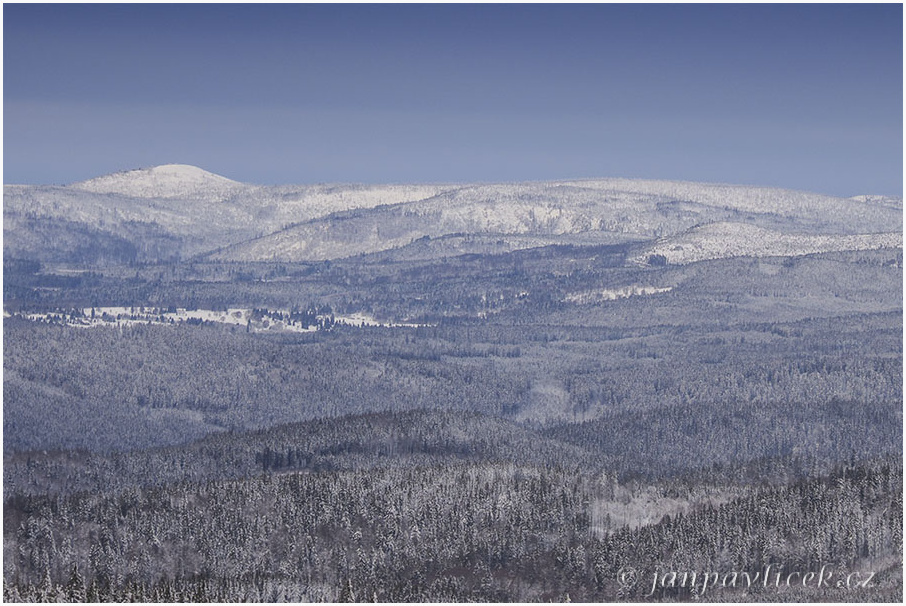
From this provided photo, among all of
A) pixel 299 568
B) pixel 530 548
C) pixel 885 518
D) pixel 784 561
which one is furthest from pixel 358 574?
pixel 885 518

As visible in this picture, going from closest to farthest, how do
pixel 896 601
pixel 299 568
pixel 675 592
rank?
1. pixel 896 601
2. pixel 675 592
3. pixel 299 568

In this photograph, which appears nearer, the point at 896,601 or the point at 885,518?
the point at 896,601

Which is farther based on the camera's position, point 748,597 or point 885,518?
point 885,518

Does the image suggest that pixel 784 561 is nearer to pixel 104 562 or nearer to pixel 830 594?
pixel 830 594

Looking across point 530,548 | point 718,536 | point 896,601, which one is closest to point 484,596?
point 530,548

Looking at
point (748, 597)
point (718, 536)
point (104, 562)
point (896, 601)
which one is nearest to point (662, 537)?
point (718, 536)

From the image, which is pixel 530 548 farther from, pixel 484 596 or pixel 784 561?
pixel 784 561

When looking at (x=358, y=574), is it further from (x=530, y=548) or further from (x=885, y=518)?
(x=885, y=518)

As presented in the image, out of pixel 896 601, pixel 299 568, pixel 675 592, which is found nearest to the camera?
pixel 896 601
